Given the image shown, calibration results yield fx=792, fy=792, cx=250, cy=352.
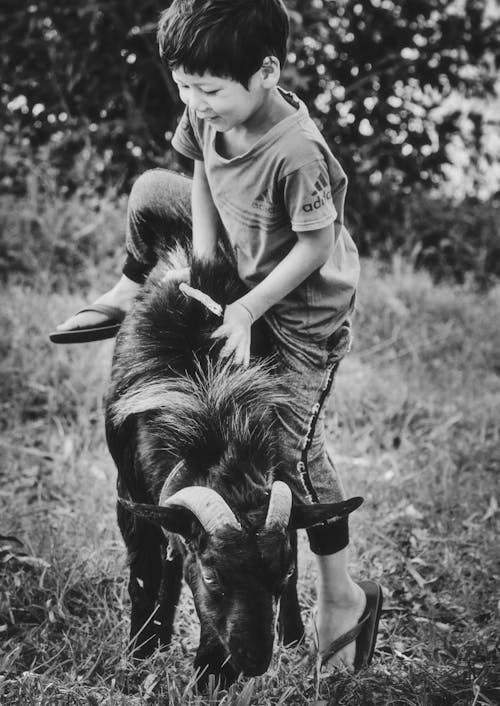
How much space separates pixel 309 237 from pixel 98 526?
6.18 ft

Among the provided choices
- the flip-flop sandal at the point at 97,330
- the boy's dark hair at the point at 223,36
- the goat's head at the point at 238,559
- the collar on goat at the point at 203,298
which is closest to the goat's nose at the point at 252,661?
the goat's head at the point at 238,559

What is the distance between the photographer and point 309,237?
254 centimetres

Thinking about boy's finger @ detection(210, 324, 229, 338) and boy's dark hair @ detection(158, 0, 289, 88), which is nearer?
boy's dark hair @ detection(158, 0, 289, 88)

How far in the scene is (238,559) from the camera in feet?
7.62

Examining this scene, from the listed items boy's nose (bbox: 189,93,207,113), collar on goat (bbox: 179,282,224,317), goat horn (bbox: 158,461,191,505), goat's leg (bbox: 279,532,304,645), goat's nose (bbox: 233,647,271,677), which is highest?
boy's nose (bbox: 189,93,207,113)

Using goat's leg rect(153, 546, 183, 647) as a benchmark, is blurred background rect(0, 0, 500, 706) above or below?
below

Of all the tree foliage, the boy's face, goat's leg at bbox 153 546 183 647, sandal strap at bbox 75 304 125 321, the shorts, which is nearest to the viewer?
the boy's face

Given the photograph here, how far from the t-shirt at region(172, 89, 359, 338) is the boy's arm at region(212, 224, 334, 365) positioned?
68 millimetres

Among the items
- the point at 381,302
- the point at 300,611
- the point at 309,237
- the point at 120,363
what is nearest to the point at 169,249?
the point at 120,363

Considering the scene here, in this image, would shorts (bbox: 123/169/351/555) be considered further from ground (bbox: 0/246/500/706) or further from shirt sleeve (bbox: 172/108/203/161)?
ground (bbox: 0/246/500/706)

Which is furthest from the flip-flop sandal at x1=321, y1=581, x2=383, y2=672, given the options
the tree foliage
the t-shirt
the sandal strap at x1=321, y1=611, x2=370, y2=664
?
the tree foliage

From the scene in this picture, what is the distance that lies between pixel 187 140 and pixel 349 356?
3223 mm

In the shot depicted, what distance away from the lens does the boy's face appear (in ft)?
8.01

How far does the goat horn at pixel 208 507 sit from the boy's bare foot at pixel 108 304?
103cm
